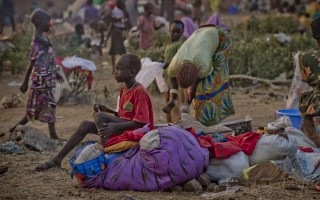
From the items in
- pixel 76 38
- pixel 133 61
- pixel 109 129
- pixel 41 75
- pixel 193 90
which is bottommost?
pixel 109 129

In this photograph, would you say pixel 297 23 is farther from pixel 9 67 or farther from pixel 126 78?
pixel 126 78

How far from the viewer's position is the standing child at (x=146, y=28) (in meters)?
12.4

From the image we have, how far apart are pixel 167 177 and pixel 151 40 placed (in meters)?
7.93

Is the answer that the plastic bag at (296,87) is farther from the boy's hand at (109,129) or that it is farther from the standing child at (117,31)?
the standing child at (117,31)

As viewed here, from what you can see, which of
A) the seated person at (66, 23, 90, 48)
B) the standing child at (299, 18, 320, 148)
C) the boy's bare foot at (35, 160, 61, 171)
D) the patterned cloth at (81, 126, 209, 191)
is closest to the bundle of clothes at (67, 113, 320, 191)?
the patterned cloth at (81, 126, 209, 191)

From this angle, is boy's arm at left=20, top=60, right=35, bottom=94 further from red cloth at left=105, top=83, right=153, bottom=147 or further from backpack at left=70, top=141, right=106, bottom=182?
backpack at left=70, top=141, right=106, bottom=182

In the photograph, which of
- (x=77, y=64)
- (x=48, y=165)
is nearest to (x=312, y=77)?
(x=48, y=165)

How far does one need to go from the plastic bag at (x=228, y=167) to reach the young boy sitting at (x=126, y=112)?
0.64 metres

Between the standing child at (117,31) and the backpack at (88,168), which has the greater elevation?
the standing child at (117,31)

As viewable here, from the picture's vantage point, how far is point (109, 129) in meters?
5.14

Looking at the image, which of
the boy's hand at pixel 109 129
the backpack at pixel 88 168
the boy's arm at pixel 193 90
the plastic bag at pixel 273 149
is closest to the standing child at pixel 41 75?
the boy's arm at pixel 193 90

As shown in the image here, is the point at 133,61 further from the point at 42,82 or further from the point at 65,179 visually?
the point at 42,82

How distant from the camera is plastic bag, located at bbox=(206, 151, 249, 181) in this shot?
16.8ft

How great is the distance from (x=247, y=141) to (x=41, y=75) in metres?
2.88
